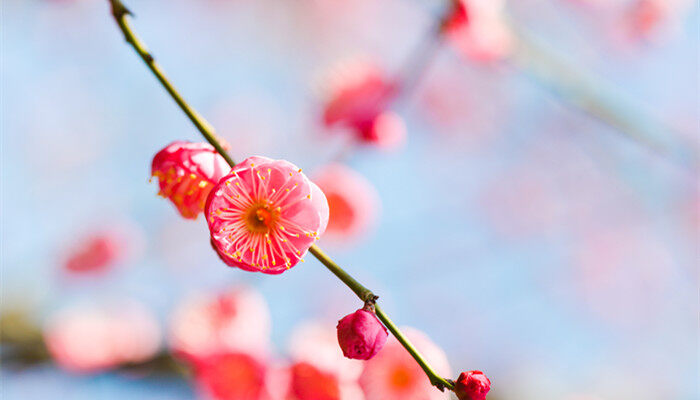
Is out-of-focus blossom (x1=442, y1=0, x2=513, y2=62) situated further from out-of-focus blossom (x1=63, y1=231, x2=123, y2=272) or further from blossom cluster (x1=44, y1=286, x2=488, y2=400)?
out-of-focus blossom (x1=63, y1=231, x2=123, y2=272)

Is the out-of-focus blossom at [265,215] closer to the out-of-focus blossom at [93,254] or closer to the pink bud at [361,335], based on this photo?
the pink bud at [361,335]

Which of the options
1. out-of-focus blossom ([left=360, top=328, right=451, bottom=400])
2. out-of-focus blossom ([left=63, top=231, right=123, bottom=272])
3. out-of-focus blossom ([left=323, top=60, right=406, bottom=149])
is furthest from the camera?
out-of-focus blossom ([left=63, top=231, right=123, bottom=272])

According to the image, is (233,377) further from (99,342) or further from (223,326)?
(99,342)

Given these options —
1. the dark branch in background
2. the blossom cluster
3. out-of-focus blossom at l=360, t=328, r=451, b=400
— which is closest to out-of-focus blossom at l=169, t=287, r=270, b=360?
the blossom cluster

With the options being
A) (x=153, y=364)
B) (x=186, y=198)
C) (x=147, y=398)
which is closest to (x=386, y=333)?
(x=186, y=198)

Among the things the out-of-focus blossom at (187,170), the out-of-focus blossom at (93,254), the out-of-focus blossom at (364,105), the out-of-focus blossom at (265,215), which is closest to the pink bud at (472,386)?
the out-of-focus blossom at (265,215)
